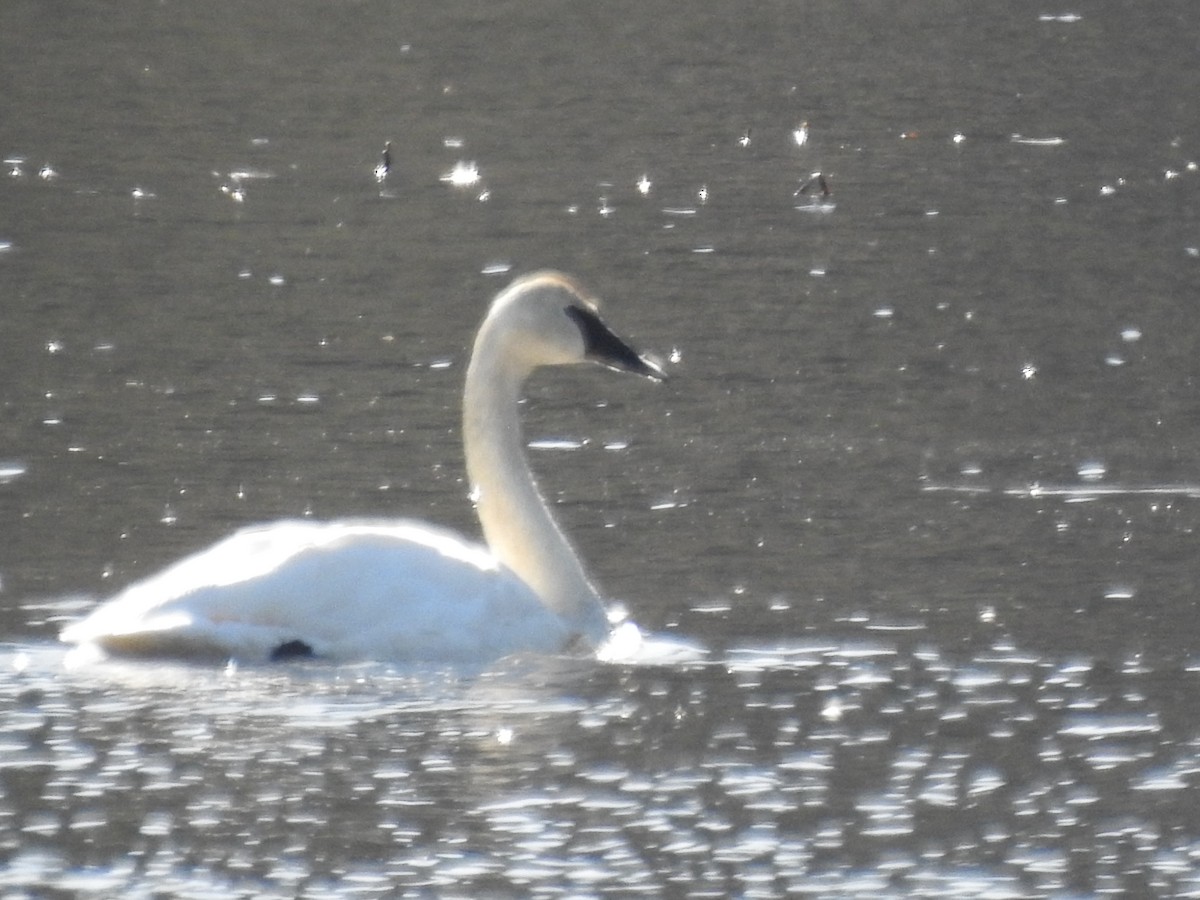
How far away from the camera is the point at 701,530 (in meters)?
10.9

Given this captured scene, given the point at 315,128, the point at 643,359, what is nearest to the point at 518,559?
the point at 643,359

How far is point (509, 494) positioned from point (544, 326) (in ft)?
2.13

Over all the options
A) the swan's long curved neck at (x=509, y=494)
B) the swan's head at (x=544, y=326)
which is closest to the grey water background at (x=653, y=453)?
the swan's long curved neck at (x=509, y=494)

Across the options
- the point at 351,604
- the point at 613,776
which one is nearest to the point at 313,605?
the point at 351,604

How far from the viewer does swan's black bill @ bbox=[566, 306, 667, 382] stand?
32.9ft

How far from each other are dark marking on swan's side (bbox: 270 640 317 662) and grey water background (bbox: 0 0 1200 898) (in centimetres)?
21

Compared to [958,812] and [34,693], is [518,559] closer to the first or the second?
[34,693]

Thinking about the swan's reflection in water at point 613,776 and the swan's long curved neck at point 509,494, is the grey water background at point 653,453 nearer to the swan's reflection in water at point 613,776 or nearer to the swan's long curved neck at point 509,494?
the swan's reflection in water at point 613,776

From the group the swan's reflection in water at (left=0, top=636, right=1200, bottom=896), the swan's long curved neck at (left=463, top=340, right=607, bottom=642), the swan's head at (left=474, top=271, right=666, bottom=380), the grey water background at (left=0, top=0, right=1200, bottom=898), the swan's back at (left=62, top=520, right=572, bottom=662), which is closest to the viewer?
the swan's reflection in water at (left=0, top=636, right=1200, bottom=896)

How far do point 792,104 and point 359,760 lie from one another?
17934mm

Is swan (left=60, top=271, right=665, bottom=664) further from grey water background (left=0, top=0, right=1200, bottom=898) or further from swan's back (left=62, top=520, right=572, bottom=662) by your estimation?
grey water background (left=0, top=0, right=1200, bottom=898)

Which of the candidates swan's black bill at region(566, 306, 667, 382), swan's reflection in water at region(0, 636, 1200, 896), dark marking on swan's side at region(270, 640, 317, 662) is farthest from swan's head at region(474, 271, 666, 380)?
dark marking on swan's side at region(270, 640, 317, 662)

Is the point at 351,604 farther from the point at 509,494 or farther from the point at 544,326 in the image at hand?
the point at 544,326

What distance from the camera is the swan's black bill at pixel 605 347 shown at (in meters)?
10.0
